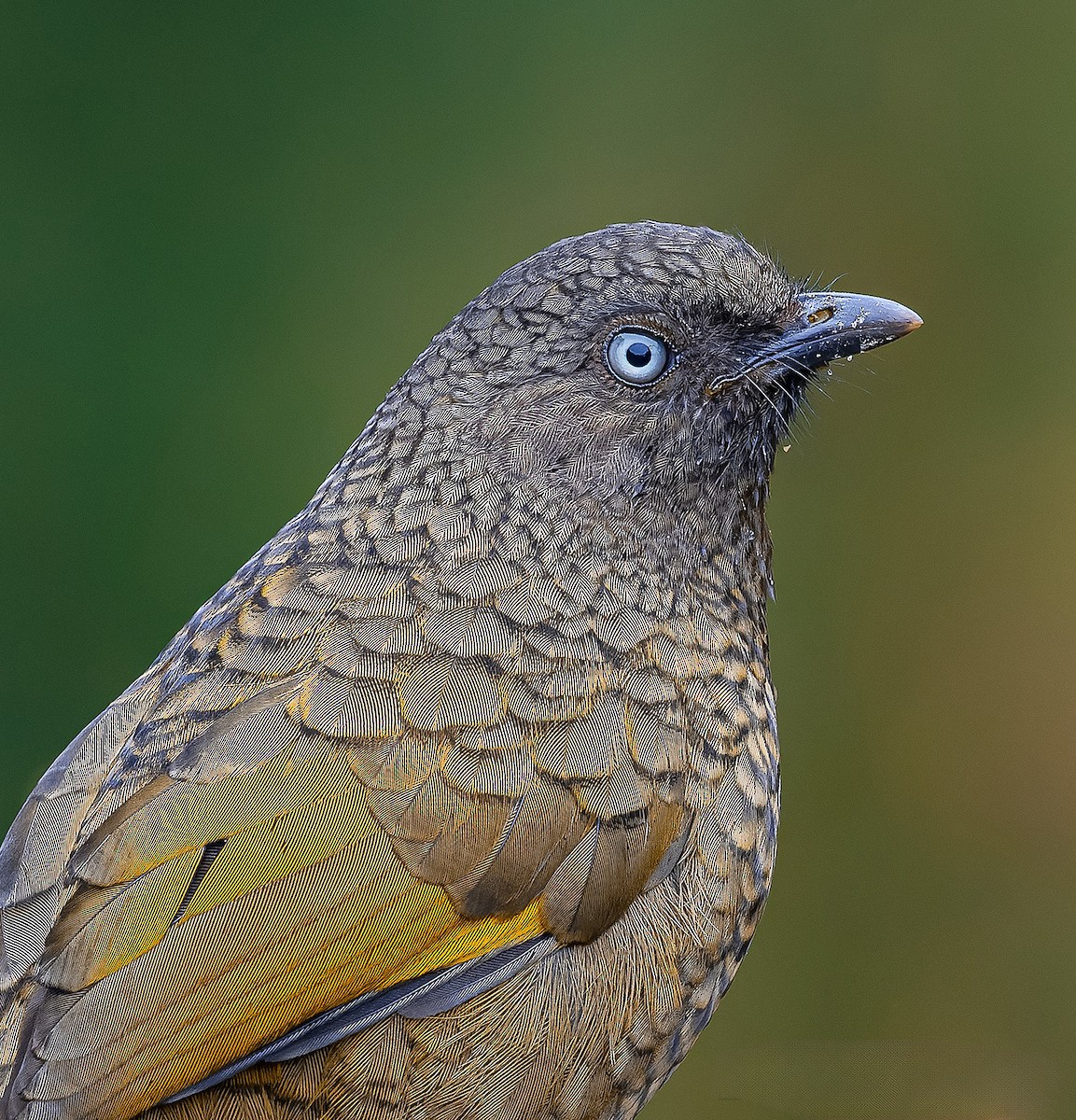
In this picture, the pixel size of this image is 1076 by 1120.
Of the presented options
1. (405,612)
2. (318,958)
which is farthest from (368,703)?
(318,958)

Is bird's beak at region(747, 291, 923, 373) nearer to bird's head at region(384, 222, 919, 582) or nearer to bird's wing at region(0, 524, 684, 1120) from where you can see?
bird's head at region(384, 222, 919, 582)

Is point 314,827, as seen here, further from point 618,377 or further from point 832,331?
point 832,331

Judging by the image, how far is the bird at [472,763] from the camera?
7.61ft

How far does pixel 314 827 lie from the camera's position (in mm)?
2377

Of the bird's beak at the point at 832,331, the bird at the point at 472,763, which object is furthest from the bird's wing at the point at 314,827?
the bird's beak at the point at 832,331

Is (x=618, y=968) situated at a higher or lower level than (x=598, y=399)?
lower

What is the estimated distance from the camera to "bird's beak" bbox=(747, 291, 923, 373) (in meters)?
3.01

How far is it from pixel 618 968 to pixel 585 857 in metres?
0.21

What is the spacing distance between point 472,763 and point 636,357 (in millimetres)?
857

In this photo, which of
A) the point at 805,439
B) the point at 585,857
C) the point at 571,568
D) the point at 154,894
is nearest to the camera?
the point at 154,894

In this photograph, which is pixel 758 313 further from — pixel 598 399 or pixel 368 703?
pixel 368 703

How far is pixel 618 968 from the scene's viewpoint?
2539 millimetres

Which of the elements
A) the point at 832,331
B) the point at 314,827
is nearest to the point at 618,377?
the point at 832,331

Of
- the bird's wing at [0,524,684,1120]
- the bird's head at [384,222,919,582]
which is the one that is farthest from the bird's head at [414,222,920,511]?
the bird's wing at [0,524,684,1120]
